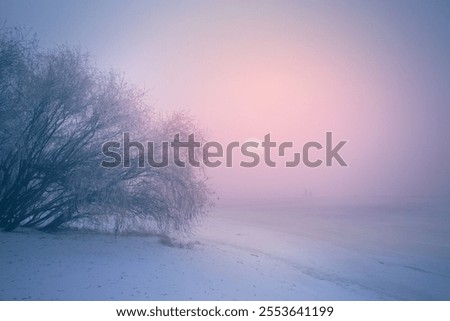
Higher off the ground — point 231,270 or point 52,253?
point 52,253

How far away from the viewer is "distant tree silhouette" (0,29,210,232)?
13.7 meters

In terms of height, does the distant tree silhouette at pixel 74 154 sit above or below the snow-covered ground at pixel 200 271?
above

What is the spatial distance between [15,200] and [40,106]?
4.67 m

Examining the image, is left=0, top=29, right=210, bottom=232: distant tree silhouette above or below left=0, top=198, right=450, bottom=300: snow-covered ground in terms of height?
above

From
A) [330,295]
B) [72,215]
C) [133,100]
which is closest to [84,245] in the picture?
[72,215]

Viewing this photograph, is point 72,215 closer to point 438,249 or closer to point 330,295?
point 330,295

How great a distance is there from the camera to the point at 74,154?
15.0 meters

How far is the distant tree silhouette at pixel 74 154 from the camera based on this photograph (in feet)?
45.0

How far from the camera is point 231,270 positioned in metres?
13.5

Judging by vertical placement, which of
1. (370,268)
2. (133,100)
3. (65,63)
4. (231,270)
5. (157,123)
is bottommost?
(370,268)

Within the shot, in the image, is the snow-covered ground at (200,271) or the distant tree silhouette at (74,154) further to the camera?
the distant tree silhouette at (74,154)

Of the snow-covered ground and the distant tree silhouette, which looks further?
the distant tree silhouette

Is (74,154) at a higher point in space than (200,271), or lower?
higher

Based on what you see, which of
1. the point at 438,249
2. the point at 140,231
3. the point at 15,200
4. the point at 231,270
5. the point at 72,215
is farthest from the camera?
the point at 438,249
